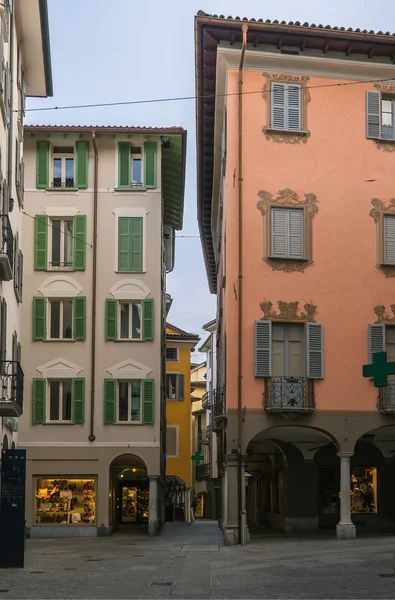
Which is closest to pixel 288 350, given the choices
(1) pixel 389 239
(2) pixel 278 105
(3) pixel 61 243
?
(1) pixel 389 239

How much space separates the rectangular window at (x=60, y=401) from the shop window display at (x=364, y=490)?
1124cm

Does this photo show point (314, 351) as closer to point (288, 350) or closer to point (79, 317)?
point (288, 350)

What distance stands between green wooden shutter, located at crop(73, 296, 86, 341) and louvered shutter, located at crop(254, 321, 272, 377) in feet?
33.5

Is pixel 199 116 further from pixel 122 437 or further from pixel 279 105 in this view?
pixel 122 437

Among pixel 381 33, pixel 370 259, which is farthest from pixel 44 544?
pixel 381 33

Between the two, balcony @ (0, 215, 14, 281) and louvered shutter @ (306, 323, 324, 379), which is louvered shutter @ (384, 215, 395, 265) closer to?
louvered shutter @ (306, 323, 324, 379)

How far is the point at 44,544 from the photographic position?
3173cm

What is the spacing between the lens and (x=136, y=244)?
3850cm

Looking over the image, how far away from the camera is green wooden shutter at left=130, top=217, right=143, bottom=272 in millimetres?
38281

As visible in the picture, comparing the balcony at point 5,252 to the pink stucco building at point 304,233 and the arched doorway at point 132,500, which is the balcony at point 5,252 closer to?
the pink stucco building at point 304,233

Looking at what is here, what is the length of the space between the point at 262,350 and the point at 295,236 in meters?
3.91

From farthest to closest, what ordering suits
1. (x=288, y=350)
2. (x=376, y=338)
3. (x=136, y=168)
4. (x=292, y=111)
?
(x=136, y=168) → (x=292, y=111) → (x=376, y=338) → (x=288, y=350)

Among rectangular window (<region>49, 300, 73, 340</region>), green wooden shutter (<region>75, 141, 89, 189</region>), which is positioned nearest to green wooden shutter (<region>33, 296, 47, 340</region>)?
rectangular window (<region>49, 300, 73, 340</region>)

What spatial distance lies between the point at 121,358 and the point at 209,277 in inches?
809
